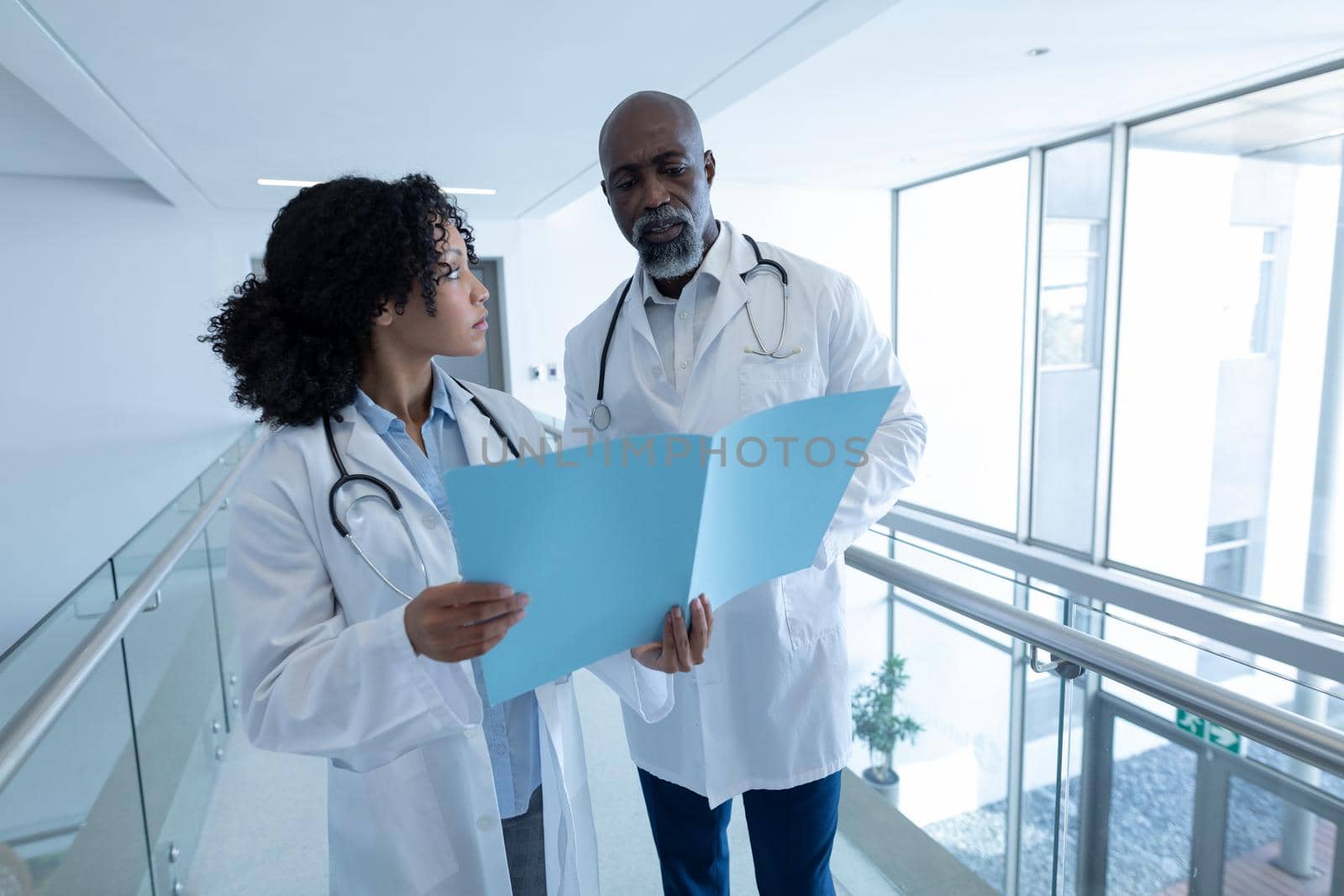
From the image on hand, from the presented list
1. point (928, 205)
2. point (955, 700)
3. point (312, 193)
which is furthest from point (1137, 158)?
point (312, 193)

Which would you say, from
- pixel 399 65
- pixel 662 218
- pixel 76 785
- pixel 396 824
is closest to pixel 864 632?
pixel 662 218

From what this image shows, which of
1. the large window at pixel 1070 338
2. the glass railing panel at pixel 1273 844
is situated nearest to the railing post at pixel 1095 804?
the glass railing panel at pixel 1273 844

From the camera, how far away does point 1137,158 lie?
5.24 m

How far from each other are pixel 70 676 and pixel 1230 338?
5955 millimetres

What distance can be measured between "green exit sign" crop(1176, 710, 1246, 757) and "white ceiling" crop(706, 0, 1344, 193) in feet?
9.74

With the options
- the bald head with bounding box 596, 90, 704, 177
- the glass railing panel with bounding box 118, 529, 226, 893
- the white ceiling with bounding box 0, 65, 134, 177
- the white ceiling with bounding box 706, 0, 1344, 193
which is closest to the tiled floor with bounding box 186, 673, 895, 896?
the glass railing panel with bounding box 118, 529, 226, 893

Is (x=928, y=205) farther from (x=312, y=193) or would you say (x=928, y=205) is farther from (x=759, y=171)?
(x=312, y=193)

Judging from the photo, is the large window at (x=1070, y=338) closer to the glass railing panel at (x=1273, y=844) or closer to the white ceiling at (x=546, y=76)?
the white ceiling at (x=546, y=76)

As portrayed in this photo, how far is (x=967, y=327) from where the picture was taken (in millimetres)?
6988

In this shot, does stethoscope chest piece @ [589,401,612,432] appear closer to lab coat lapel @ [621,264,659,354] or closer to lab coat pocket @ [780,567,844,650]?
lab coat lapel @ [621,264,659,354]

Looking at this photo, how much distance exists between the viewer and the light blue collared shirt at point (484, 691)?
3.42ft

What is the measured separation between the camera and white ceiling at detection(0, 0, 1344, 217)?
2.49 metres

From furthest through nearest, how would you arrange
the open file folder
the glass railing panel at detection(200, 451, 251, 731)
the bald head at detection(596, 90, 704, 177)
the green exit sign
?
the glass railing panel at detection(200, 451, 251, 731)
the bald head at detection(596, 90, 704, 177)
the green exit sign
the open file folder

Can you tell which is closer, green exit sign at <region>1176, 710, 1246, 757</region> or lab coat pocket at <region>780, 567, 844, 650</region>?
green exit sign at <region>1176, 710, 1246, 757</region>
